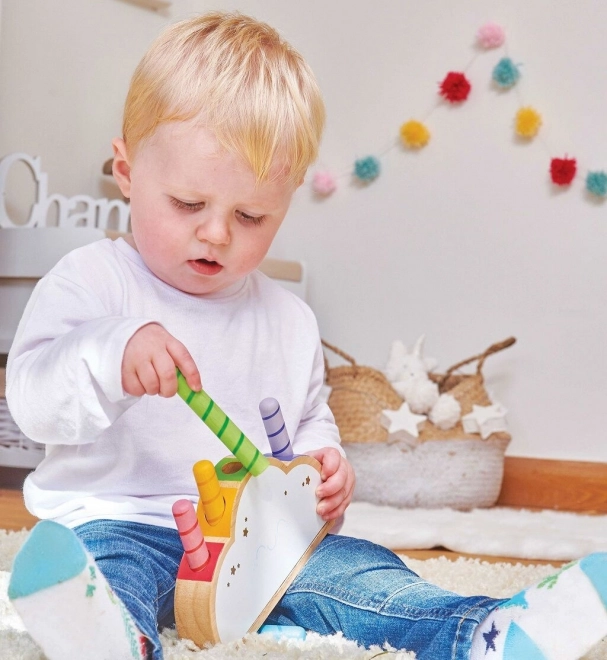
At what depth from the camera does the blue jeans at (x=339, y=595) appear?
62 cm

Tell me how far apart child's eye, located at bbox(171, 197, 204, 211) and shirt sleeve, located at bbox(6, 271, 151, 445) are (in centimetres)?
13

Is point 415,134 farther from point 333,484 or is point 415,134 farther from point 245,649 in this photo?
point 245,649

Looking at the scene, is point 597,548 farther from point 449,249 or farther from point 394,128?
point 394,128

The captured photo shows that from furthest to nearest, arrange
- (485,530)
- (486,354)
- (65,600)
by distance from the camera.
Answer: (486,354) < (485,530) < (65,600)

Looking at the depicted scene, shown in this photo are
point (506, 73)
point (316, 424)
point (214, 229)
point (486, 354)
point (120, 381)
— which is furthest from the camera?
point (506, 73)

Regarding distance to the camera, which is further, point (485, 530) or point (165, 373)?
point (485, 530)

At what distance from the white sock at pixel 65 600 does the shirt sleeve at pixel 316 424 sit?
36 centimetres

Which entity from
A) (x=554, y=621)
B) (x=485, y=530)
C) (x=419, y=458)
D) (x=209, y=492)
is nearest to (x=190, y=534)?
(x=209, y=492)

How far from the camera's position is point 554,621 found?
591mm

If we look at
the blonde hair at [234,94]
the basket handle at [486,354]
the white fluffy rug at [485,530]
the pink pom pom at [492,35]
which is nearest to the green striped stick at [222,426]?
the blonde hair at [234,94]

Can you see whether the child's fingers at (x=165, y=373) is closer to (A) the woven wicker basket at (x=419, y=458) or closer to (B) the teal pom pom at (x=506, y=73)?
(A) the woven wicker basket at (x=419, y=458)

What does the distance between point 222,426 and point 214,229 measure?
0.19 metres

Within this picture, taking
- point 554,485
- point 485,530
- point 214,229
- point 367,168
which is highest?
point 214,229

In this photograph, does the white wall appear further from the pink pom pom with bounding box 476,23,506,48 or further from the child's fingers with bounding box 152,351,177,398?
the child's fingers with bounding box 152,351,177,398
